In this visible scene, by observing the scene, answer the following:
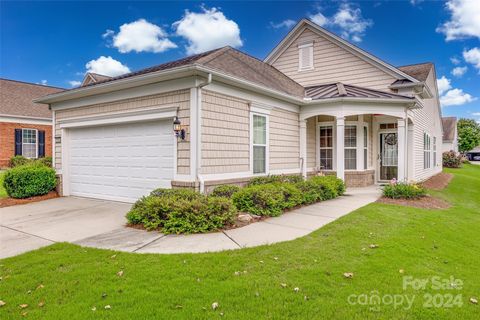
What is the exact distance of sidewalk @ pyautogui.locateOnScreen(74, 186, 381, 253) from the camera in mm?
4648

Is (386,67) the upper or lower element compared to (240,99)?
upper

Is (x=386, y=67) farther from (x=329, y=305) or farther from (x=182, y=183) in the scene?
(x=329, y=305)

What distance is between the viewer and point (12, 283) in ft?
11.3

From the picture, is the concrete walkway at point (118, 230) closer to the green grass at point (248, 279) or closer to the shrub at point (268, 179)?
the green grass at point (248, 279)

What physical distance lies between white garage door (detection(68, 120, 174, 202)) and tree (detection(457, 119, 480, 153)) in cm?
5918

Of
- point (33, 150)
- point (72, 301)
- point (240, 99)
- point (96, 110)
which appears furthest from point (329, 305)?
point (33, 150)

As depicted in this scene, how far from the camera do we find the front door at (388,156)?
12859 mm

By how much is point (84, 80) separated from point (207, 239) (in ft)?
67.0

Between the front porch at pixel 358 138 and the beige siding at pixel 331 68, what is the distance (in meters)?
1.81

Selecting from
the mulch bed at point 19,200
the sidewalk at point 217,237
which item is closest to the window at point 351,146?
the sidewalk at point 217,237

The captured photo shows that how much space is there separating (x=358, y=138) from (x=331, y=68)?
3916 mm

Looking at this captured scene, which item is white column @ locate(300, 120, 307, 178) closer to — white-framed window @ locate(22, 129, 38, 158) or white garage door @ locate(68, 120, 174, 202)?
white garage door @ locate(68, 120, 174, 202)

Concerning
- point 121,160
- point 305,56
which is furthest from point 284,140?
point 305,56

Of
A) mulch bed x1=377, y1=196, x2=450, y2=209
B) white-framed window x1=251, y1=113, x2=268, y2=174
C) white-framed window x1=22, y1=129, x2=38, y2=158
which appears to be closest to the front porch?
mulch bed x1=377, y1=196, x2=450, y2=209
